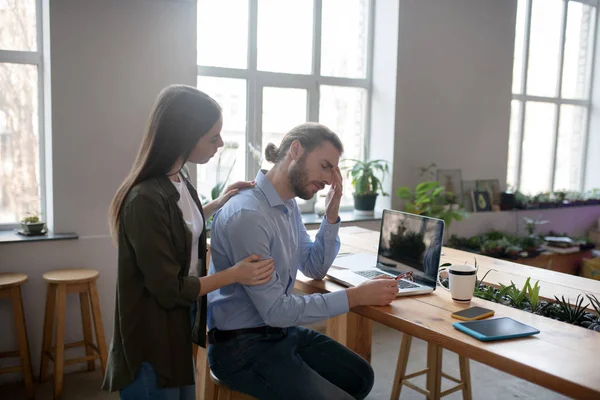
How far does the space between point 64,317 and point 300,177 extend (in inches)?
71.3

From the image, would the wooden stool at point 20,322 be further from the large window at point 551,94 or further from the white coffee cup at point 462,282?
the large window at point 551,94

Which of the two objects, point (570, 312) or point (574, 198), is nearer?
point (570, 312)

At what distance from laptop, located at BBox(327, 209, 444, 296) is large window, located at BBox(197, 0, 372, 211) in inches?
72.4

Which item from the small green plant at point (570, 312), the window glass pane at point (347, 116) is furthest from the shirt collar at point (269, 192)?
the window glass pane at point (347, 116)

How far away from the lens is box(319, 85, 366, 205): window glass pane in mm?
4523

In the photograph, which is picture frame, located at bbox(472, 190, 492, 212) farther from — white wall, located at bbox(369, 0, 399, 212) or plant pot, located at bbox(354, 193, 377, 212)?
plant pot, located at bbox(354, 193, 377, 212)

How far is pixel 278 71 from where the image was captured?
4.26 meters

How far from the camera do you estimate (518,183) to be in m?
5.74

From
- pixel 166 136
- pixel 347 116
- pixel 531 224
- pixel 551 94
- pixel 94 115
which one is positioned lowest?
pixel 531 224

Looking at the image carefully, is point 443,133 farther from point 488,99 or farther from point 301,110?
point 301,110

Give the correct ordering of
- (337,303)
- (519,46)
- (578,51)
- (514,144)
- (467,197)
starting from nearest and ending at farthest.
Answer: (337,303), (467,197), (519,46), (514,144), (578,51)

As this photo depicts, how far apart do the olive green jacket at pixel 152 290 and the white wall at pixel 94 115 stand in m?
1.86

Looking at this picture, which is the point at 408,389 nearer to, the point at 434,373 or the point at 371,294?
the point at 434,373

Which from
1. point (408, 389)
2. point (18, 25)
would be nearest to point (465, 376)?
point (408, 389)
